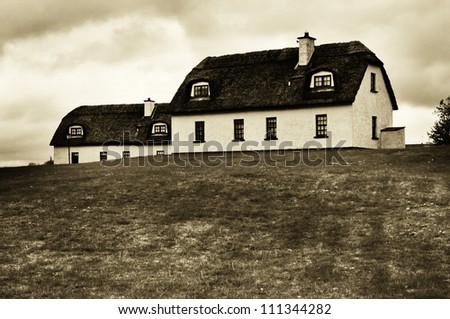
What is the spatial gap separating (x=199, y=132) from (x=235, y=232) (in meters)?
31.6

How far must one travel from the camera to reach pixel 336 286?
59.5 feet

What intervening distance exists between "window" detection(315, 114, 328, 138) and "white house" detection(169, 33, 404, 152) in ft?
0.05

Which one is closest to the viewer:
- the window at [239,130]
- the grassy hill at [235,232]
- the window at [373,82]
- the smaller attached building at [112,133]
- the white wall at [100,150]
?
the grassy hill at [235,232]

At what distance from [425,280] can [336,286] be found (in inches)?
90.2

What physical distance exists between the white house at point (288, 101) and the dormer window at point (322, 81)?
0.07m

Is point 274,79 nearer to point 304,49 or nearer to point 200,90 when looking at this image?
point 304,49

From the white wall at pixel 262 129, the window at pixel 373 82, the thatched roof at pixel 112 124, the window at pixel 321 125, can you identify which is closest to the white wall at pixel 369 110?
the window at pixel 373 82

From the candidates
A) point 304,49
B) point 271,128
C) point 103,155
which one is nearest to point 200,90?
point 271,128

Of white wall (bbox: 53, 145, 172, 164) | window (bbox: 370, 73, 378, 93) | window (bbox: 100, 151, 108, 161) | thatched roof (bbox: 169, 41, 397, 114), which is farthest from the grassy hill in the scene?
window (bbox: 100, 151, 108, 161)

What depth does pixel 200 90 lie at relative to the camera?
56.9m

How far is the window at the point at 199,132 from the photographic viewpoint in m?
56.0

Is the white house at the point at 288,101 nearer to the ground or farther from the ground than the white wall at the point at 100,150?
farther from the ground

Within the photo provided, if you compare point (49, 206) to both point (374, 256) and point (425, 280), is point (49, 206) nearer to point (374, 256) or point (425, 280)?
point (374, 256)

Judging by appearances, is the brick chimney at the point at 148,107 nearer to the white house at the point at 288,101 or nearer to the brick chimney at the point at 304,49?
the white house at the point at 288,101
